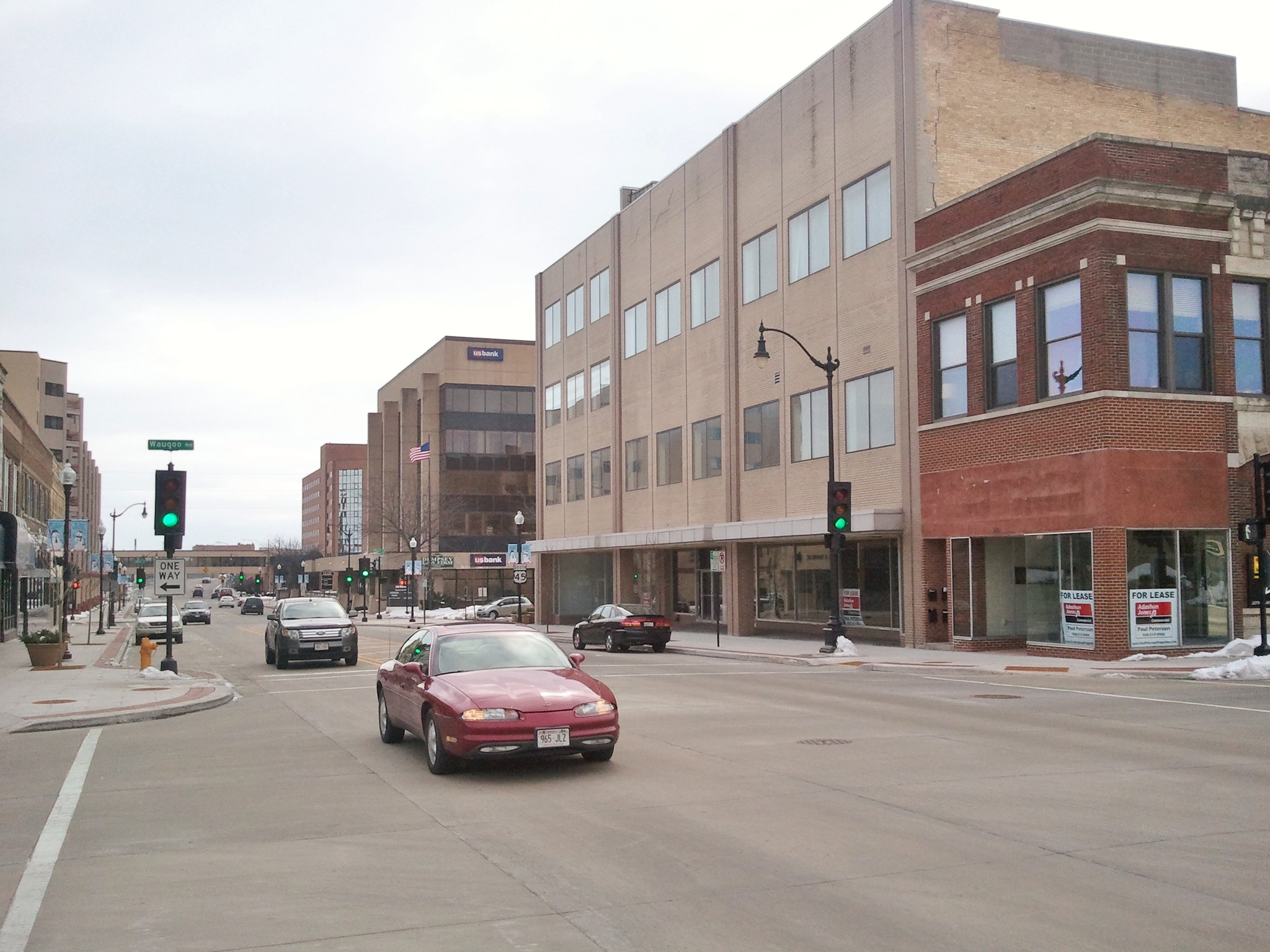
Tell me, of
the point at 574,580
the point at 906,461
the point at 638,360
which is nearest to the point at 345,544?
the point at 574,580

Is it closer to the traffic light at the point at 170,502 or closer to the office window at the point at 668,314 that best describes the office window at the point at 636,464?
the office window at the point at 668,314

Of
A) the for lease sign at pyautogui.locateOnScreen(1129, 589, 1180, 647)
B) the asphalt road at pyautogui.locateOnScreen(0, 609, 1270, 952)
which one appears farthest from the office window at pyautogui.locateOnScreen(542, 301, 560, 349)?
the asphalt road at pyautogui.locateOnScreen(0, 609, 1270, 952)

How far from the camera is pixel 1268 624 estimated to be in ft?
85.1

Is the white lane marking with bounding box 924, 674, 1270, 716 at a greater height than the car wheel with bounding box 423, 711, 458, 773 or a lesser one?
lesser

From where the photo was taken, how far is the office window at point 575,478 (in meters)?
56.1

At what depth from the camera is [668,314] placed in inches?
1874

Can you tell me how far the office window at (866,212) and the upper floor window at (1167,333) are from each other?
8576mm

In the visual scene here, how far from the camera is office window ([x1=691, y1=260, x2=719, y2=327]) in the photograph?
143 ft

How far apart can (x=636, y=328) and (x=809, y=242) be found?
47.7 ft

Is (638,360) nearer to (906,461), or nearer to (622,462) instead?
(622,462)

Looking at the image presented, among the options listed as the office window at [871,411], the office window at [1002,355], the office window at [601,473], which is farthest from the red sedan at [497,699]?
the office window at [601,473]

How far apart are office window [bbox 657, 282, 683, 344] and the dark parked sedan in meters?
14.7

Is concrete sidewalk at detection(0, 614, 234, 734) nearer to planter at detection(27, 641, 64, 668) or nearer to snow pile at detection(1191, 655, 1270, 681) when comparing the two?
planter at detection(27, 641, 64, 668)

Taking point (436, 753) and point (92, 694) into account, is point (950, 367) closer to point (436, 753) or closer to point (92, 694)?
point (92, 694)
